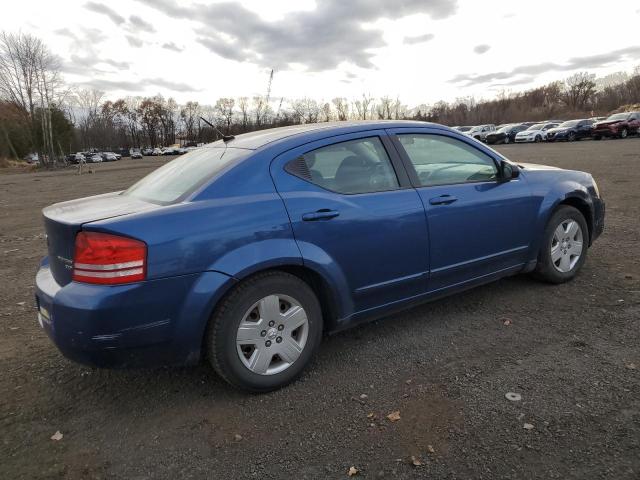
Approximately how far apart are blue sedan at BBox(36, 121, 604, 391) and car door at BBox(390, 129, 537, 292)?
0.04 ft

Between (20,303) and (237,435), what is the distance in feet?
11.4

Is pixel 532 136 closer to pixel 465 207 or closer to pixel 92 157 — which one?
pixel 465 207

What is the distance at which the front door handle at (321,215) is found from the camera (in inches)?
116

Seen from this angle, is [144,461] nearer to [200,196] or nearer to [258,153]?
[200,196]

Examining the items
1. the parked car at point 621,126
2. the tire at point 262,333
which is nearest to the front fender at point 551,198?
the tire at point 262,333

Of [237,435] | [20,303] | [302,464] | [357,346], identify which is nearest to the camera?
[302,464]

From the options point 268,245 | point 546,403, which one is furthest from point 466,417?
point 268,245

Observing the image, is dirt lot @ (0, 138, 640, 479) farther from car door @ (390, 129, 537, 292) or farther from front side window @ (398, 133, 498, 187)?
front side window @ (398, 133, 498, 187)

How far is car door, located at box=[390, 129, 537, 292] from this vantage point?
3.50 meters

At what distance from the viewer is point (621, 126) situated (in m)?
30.6

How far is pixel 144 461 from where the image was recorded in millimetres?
2402

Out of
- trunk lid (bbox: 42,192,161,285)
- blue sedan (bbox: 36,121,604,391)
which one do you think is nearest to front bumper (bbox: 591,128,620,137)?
blue sedan (bbox: 36,121,604,391)

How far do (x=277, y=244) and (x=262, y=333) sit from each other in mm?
543

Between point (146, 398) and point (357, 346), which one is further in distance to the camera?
point (357, 346)
